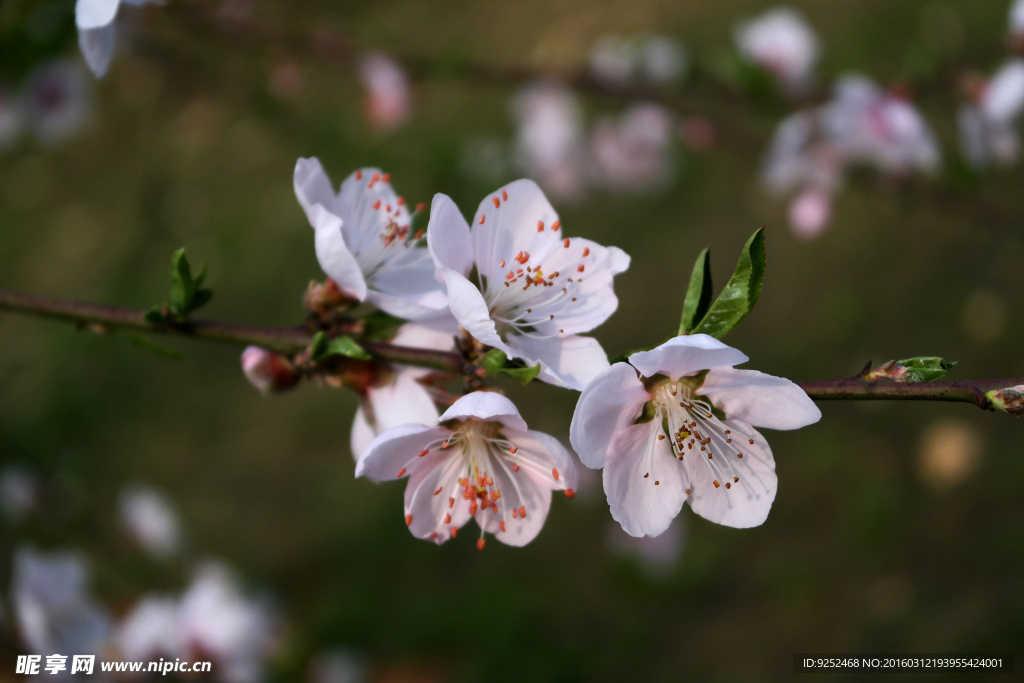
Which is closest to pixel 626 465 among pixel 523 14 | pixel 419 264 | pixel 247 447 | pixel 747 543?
pixel 419 264

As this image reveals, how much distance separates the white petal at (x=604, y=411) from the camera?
825mm

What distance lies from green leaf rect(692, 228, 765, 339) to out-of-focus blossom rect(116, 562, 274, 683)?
1759 millimetres

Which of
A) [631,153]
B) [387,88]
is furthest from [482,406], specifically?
[631,153]

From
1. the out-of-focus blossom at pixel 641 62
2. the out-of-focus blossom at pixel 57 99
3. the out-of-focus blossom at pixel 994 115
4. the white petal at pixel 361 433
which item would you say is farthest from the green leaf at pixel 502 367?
the out-of-focus blossom at pixel 57 99

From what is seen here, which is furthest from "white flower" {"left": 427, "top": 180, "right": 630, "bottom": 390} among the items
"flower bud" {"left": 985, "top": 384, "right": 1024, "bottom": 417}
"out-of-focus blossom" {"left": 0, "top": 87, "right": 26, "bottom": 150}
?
"out-of-focus blossom" {"left": 0, "top": 87, "right": 26, "bottom": 150}

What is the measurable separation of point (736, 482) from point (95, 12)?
44.5 inches

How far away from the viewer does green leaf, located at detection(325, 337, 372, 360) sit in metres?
0.92

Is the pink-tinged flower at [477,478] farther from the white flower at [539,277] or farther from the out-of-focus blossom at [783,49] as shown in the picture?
the out-of-focus blossom at [783,49]

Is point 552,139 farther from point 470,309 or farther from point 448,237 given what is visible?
point 470,309

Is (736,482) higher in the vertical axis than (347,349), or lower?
lower

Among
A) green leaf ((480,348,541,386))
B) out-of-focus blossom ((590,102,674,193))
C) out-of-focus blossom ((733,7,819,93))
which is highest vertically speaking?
out-of-focus blossom ((590,102,674,193))

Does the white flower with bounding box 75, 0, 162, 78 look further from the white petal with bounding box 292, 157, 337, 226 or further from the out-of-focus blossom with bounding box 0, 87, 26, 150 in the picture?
the out-of-focus blossom with bounding box 0, 87, 26, 150

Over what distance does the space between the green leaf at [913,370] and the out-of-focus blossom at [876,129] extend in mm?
1273

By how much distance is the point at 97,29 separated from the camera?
1073 mm
